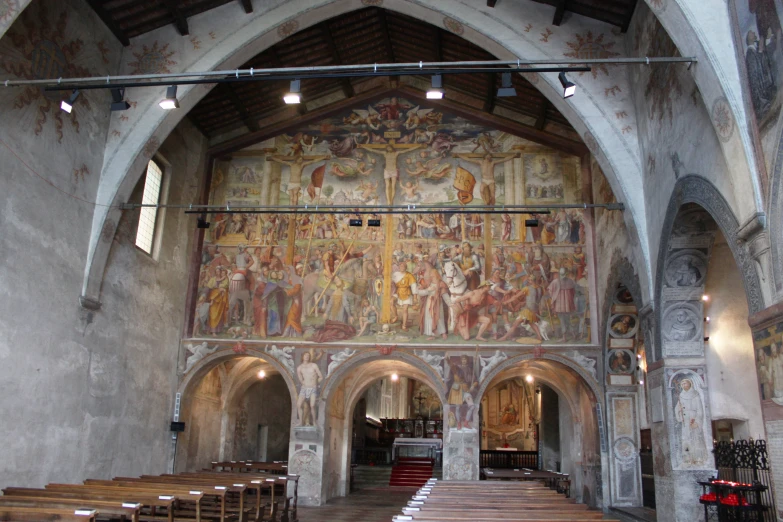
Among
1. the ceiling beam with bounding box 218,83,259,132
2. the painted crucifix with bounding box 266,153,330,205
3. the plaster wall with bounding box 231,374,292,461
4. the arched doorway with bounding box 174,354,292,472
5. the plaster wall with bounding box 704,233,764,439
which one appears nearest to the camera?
the plaster wall with bounding box 704,233,764,439

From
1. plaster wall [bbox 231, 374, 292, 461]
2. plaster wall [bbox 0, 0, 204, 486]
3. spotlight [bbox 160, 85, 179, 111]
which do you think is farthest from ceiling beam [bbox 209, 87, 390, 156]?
spotlight [bbox 160, 85, 179, 111]

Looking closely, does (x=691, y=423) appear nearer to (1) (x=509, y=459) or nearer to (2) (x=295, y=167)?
(2) (x=295, y=167)

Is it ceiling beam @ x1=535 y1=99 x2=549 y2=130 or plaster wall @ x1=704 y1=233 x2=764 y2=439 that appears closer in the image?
plaster wall @ x1=704 y1=233 x2=764 y2=439

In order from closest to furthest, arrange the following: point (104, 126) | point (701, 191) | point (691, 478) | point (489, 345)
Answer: point (701, 191), point (691, 478), point (104, 126), point (489, 345)

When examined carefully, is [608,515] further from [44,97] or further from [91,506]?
[44,97]

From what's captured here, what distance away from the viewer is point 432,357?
Answer: 19.0m

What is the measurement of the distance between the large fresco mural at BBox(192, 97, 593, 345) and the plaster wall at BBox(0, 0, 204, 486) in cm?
300

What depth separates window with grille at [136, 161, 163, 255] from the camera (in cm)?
1797

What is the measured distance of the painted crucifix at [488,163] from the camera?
20234mm

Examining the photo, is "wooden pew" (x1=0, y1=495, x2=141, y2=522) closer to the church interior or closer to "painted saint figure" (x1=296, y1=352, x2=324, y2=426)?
the church interior

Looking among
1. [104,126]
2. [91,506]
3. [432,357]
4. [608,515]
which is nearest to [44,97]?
[104,126]

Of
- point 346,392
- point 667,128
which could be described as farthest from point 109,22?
point 346,392

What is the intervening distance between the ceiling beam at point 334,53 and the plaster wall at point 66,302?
541 centimetres

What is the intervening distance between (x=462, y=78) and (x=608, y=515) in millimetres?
12671
